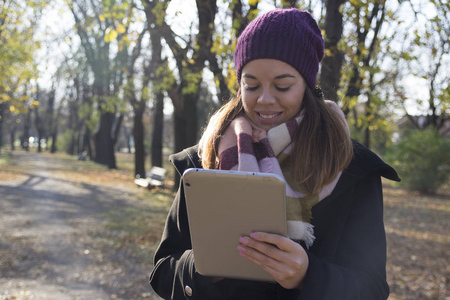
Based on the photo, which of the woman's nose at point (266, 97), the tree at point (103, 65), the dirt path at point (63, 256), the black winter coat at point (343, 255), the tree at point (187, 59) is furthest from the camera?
the tree at point (103, 65)

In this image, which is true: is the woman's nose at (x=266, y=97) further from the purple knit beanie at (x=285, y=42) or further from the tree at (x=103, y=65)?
the tree at (x=103, y=65)

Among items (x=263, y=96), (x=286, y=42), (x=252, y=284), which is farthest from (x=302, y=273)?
(x=286, y=42)

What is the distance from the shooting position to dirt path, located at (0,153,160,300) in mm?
5711

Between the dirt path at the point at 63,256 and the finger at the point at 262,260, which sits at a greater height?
the finger at the point at 262,260

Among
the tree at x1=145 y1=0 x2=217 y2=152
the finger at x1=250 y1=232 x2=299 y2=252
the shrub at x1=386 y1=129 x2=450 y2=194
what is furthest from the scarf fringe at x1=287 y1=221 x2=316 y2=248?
the shrub at x1=386 y1=129 x2=450 y2=194

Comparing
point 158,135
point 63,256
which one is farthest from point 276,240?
point 158,135

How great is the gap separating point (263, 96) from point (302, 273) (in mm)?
672

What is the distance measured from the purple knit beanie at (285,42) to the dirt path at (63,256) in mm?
4585

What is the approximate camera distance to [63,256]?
717 cm

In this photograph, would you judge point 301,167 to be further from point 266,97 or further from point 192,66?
point 192,66

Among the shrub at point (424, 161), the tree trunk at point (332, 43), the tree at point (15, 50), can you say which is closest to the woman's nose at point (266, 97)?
the tree trunk at point (332, 43)

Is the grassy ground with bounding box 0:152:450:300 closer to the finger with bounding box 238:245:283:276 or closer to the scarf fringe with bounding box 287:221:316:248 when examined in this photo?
the scarf fringe with bounding box 287:221:316:248

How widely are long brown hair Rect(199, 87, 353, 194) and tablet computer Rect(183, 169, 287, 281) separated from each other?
0.94ft

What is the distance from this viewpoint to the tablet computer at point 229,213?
1334 mm
